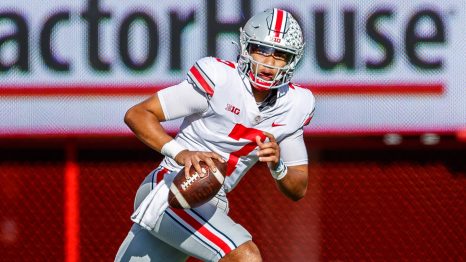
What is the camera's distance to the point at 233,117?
3.66 meters

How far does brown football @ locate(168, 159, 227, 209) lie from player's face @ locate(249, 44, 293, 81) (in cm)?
35

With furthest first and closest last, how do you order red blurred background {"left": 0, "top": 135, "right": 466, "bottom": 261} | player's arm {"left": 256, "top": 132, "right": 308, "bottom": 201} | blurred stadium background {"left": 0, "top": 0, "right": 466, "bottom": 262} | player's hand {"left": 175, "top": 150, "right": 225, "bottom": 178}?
red blurred background {"left": 0, "top": 135, "right": 466, "bottom": 261}, blurred stadium background {"left": 0, "top": 0, "right": 466, "bottom": 262}, player's arm {"left": 256, "top": 132, "right": 308, "bottom": 201}, player's hand {"left": 175, "top": 150, "right": 225, "bottom": 178}

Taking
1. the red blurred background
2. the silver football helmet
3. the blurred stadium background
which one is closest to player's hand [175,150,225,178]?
the silver football helmet

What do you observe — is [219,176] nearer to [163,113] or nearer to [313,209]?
[163,113]

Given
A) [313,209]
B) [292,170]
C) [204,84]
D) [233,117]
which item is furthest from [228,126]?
[313,209]

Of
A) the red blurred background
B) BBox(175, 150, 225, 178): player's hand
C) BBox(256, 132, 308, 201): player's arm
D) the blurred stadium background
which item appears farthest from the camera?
the red blurred background

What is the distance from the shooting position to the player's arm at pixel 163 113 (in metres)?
3.54

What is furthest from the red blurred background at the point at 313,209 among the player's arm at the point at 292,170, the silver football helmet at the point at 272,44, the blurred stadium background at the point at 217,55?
the silver football helmet at the point at 272,44

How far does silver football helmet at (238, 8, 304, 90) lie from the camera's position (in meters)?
3.62

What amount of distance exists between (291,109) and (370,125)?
1156 millimetres

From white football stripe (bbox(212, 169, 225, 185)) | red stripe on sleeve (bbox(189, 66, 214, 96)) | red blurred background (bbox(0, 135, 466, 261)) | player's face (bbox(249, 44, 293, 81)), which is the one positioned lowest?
red blurred background (bbox(0, 135, 466, 261))

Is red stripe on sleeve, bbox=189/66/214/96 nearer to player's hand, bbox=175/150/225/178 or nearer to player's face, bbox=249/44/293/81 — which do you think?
player's face, bbox=249/44/293/81

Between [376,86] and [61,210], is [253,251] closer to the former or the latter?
[376,86]

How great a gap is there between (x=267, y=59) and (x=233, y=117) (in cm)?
23
